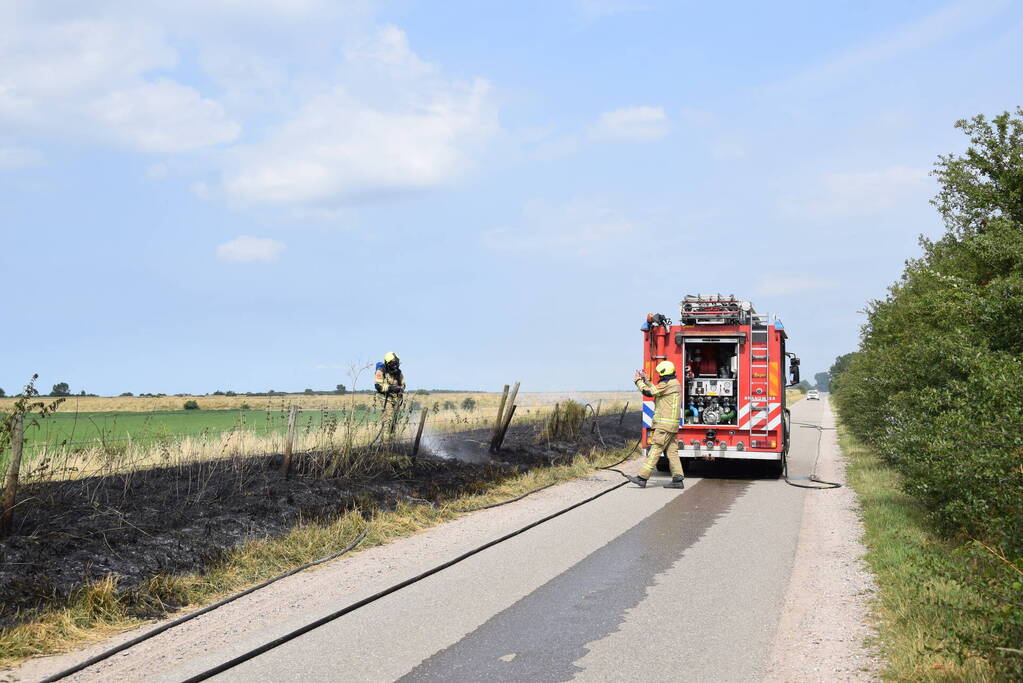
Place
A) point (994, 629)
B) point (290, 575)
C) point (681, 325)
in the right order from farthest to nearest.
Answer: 1. point (681, 325)
2. point (290, 575)
3. point (994, 629)

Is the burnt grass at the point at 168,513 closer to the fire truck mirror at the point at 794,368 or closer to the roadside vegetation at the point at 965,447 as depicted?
the roadside vegetation at the point at 965,447

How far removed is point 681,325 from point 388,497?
7382 mm

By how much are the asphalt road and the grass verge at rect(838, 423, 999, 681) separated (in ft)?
2.69

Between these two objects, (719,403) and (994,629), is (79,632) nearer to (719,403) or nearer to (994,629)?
(994,629)

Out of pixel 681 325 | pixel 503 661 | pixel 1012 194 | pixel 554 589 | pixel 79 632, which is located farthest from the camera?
pixel 681 325

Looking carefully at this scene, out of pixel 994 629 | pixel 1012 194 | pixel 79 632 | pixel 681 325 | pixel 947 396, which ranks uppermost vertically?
pixel 1012 194

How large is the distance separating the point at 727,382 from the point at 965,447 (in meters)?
9.80

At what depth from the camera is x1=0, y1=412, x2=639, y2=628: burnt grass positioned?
753 centimetres

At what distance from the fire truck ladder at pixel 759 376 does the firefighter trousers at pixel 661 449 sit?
222 cm

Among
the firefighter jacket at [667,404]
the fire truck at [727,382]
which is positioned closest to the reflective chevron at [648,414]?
the fire truck at [727,382]

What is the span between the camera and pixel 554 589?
739 centimetres

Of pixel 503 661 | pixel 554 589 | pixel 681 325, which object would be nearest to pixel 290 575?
pixel 554 589

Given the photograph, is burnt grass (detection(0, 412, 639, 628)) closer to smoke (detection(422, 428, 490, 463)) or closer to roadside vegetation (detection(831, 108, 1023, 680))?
smoke (detection(422, 428, 490, 463))

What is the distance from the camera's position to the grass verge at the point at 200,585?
21.2 ft
